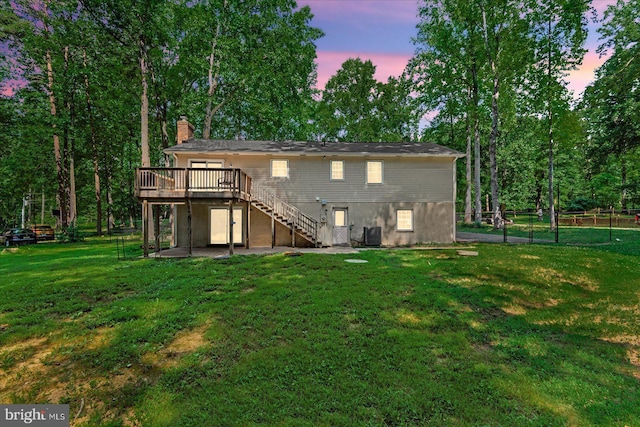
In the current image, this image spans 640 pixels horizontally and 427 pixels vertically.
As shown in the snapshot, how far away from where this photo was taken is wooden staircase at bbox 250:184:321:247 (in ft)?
48.0

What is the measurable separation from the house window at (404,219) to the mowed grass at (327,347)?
759cm

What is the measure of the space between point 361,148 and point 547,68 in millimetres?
16055

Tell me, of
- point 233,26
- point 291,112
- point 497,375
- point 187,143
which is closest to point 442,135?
point 291,112

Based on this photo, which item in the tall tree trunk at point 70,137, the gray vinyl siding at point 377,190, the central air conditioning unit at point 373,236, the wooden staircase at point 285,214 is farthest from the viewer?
the tall tree trunk at point 70,137

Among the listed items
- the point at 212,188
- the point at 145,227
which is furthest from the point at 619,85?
the point at 145,227

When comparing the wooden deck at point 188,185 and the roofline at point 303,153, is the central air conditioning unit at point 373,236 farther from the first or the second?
the wooden deck at point 188,185

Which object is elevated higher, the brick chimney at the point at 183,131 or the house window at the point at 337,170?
the brick chimney at the point at 183,131

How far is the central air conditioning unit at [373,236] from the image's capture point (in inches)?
618

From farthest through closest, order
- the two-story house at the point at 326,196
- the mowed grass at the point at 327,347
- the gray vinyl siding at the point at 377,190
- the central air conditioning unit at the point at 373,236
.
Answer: the gray vinyl siding at the point at 377,190
the central air conditioning unit at the point at 373,236
the two-story house at the point at 326,196
the mowed grass at the point at 327,347

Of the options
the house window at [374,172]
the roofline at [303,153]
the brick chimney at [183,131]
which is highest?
the brick chimney at [183,131]

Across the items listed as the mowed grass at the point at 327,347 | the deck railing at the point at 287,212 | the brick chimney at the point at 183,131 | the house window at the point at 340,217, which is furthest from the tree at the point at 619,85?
the brick chimney at the point at 183,131

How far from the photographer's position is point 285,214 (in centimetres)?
1550

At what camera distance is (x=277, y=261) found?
35.7 feet

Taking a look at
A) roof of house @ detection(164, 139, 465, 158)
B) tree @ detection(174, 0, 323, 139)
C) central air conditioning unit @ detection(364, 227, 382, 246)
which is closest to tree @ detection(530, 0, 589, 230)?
roof of house @ detection(164, 139, 465, 158)
